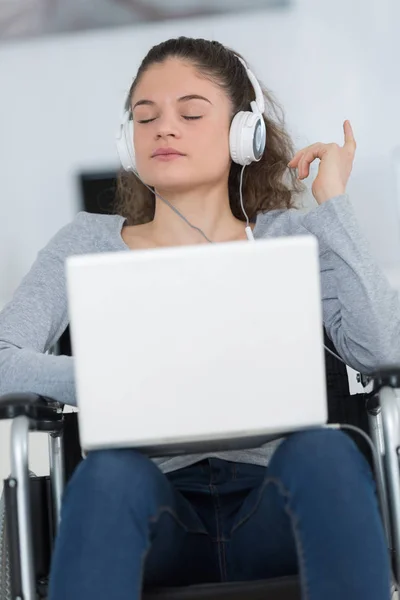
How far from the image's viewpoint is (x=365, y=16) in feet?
8.57

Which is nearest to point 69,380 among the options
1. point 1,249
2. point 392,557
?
point 392,557

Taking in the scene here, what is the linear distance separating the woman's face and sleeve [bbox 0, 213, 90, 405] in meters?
0.21

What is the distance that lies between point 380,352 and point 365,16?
1360mm

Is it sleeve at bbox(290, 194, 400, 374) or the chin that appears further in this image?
the chin

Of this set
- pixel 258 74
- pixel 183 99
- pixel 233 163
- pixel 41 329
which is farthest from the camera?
pixel 258 74

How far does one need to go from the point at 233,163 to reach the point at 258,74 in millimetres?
725

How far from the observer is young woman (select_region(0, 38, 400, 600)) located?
43.9 inches

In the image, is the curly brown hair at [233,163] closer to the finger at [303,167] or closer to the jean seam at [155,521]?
the finger at [303,167]

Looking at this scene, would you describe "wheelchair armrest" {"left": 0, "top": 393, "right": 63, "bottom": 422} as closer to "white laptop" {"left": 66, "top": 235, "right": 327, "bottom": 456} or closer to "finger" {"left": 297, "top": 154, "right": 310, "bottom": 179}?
"white laptop" {"left": 66, "top": 235, "right": 327, "bottom": 456}

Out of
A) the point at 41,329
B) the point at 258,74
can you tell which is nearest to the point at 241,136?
the point at 41,329

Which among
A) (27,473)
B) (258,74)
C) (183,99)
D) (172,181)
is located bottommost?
(27,473)

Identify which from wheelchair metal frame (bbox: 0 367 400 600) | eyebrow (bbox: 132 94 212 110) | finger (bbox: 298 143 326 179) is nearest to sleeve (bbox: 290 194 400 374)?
finger (bbox: 298 143 326 179)

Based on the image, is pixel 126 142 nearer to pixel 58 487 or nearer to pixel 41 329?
pixel 41 329

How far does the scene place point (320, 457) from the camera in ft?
3.81
